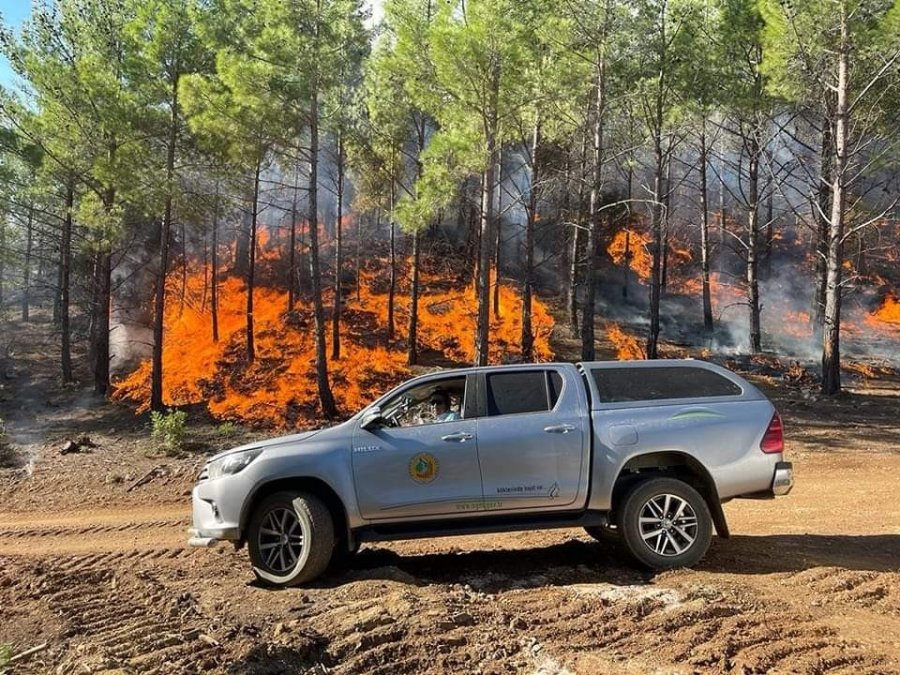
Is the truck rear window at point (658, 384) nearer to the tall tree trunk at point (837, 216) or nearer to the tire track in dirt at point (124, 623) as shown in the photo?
the tire track in dirt at point (124, 623)

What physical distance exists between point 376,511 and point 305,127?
14.9 m

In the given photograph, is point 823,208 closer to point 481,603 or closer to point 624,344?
point 624,344

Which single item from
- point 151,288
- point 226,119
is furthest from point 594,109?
point 151,288

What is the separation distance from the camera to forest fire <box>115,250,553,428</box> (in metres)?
21.8

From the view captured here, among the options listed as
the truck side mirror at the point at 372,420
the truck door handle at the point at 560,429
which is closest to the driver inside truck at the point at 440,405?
the truck side mirror at the point at 372,420

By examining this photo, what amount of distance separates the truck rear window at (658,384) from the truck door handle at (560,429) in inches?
16.7

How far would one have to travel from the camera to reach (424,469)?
18.1 feet

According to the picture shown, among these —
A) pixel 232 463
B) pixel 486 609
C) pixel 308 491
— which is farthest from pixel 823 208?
pixel 232 463

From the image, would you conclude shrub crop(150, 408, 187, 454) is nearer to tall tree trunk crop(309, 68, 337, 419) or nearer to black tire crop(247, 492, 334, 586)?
tall tree trunk crop(309, 68, 337, 419)

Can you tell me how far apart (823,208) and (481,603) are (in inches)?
1001

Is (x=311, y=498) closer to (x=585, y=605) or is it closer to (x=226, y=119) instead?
(x=585, y=605)

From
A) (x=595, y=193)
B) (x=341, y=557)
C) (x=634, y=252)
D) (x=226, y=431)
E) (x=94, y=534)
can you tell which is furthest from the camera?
(x=634, y=252)

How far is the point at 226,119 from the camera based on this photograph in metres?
17.2

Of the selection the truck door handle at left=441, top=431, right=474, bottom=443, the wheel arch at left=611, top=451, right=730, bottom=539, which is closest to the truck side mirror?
the truck door handle at left=441, top=431, right=474, bottom=443
